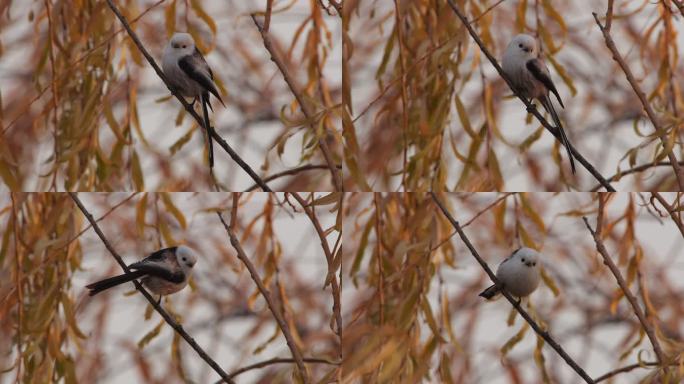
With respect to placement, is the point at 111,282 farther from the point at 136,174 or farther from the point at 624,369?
the point at 624,369

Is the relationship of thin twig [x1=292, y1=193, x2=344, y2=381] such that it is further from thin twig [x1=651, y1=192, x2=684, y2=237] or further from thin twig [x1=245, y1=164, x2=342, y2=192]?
thin twig [x1=651, y1=192, x2=684, y2=237]

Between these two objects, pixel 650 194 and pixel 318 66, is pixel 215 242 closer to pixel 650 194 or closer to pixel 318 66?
pixel 318 66

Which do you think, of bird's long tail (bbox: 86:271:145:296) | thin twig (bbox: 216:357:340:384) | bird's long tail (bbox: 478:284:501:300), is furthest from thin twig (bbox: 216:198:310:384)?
bird's long tail (bbox: 478:284:501:300)

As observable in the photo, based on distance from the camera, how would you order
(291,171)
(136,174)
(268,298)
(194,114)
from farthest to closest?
1. (136,174)
2. (291,171)
3. (194,114)
4. (268,298)

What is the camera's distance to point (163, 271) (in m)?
1.27

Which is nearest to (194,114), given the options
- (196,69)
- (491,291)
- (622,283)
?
(196,69)

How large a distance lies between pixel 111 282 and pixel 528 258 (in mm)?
511

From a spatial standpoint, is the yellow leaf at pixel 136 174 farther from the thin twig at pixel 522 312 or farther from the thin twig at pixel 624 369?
the thin twig at pixel 624 369

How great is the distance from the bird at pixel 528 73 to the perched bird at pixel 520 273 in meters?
0.12

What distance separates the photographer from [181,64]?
4.37ft

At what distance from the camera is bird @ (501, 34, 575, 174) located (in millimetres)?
1284

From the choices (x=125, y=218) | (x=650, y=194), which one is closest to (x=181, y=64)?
(x=125, y=218)

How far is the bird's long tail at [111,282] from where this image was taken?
127 centimetres

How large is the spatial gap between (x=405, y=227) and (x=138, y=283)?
42cm
